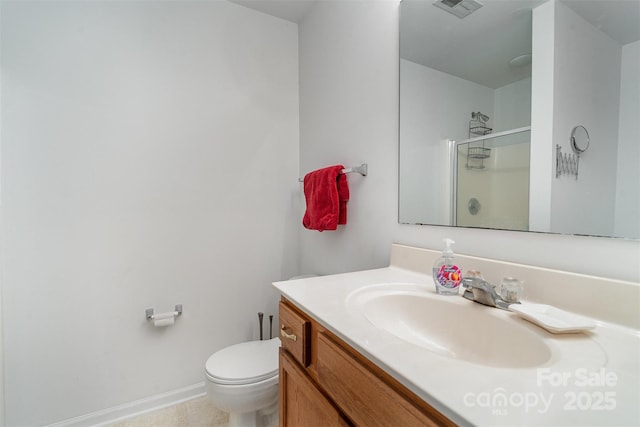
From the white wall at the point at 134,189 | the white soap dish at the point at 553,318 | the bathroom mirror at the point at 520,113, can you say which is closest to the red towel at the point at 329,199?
the bathroom mirror at the point at 520,113

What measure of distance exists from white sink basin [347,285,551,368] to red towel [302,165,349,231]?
0.60m

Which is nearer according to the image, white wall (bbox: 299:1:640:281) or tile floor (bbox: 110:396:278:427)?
white wall (bbox: 299:1:640:281)

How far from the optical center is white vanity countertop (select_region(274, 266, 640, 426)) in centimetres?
36

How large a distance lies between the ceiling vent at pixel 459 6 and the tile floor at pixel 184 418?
6.55 feet

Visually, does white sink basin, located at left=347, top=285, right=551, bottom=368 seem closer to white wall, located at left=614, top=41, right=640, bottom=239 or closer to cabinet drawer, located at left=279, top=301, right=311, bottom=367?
cabinet drawer, located at left=279, top=301, right=311, bottom=367

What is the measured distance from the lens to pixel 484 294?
73cm

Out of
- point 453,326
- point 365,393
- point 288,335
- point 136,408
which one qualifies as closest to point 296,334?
point 288,335

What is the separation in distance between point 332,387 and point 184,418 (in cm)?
138

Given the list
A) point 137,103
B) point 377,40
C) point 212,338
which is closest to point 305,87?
point 377,40

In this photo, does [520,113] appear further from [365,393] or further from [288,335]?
[288,335]

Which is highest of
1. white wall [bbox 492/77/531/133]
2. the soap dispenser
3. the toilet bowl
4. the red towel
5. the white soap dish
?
white wall [bbox 492/77/531/133]

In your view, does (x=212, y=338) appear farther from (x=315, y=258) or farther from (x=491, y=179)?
(x=491, y=179)

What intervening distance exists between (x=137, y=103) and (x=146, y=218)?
63cm

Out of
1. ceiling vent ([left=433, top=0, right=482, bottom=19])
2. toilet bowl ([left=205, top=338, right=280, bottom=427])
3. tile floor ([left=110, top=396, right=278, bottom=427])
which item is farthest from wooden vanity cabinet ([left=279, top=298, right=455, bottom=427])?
ceiling vent ([left=433, top=0, right=482, bottom=19])
